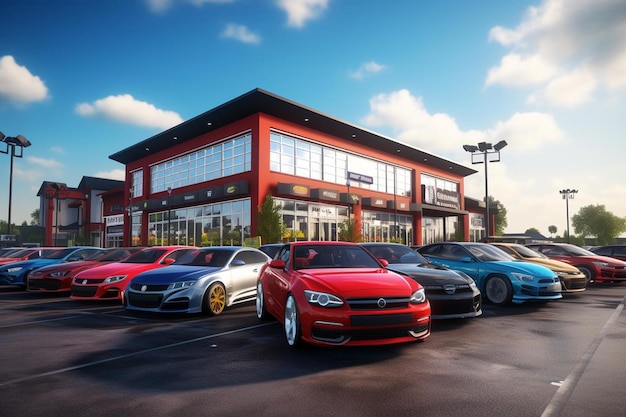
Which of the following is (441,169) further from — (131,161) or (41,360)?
(41,360)

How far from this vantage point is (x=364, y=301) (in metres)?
5.13

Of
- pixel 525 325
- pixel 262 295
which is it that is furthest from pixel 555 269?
pixel 262 295

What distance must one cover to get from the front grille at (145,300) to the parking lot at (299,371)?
0.47 metres

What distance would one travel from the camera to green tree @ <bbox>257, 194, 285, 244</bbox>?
2702 cm

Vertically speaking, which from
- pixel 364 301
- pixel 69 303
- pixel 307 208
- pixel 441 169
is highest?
pixel 441 169

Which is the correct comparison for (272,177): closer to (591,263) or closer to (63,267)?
(63,267)

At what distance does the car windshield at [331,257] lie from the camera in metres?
6.55

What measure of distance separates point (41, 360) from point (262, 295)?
3.55m

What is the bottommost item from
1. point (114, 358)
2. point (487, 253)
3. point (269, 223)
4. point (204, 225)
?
point (114, 358)

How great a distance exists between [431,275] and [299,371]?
3467 mm

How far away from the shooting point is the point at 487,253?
10484 millimetres

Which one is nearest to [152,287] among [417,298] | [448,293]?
[417,298]

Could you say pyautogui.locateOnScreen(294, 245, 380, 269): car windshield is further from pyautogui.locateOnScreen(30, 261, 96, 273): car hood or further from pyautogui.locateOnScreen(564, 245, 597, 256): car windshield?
pyautogui.locateOnScreen(564, 245, 597, 256): car windshield

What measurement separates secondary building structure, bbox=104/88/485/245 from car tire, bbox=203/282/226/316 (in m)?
19.6
